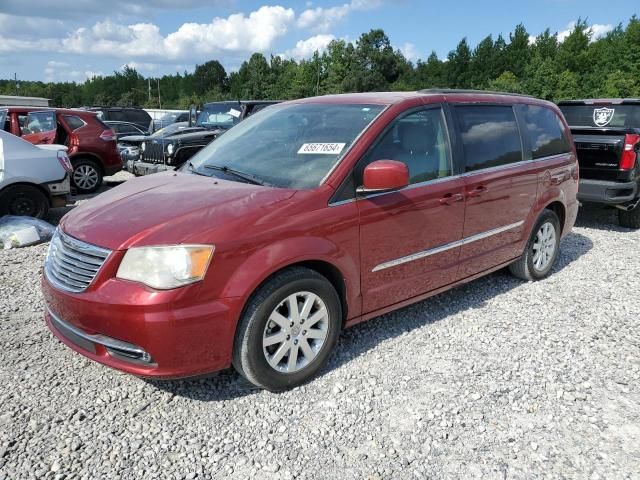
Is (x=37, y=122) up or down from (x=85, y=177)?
up

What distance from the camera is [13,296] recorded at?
4711 millimetres

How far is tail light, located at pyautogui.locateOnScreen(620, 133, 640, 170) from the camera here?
6965 millimetres

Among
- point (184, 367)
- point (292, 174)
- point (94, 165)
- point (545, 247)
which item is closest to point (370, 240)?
point (292, 174)

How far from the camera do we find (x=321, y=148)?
137 inches

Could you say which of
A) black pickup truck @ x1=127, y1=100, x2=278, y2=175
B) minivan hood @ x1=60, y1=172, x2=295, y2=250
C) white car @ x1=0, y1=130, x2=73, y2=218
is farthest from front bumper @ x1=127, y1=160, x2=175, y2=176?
minivan hood @ x1=60, y1=172, x2=295, y2=250

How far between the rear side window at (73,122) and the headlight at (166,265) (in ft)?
30.8

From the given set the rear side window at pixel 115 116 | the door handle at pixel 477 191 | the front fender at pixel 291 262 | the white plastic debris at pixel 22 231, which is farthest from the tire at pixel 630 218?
the rear side window at pixel 115 116

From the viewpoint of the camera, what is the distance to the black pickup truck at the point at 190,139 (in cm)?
1015

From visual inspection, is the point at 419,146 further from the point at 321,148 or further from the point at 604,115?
the point at 604,115

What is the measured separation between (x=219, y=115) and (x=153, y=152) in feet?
6.27

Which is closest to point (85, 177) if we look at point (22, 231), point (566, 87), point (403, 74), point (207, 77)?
point (22, 231)

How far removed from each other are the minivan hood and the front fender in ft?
0.73

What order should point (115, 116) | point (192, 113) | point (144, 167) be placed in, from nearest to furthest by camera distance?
point (144, 167)
point (192, 113)
point (115, 116)

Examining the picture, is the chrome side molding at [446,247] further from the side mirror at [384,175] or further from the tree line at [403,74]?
the tree line at [403,74]
